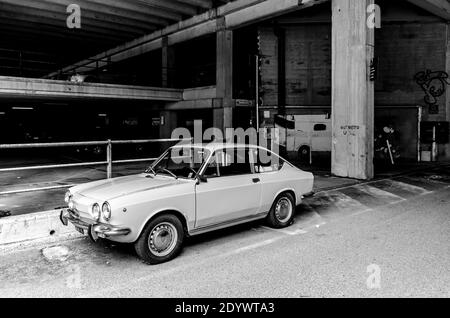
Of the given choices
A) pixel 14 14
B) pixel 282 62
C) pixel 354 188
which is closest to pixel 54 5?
pixel 14 14

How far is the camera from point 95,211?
4.79 metres

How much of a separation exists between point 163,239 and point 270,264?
1372mm

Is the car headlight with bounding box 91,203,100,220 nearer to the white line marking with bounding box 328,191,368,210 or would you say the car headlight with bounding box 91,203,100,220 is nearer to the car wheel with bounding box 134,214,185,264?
the car wheel with bounding box 134,214,185,264

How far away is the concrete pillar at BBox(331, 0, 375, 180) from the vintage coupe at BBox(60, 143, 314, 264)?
5690 mm

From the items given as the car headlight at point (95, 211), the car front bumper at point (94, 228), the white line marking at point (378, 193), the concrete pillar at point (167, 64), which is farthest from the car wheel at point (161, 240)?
the concrete pillar at point (167, 64)

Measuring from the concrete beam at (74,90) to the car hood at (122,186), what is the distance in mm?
12247

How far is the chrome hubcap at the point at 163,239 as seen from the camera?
4.87 meters

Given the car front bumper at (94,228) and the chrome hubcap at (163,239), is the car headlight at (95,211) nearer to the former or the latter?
the car front bumper at (94,228)

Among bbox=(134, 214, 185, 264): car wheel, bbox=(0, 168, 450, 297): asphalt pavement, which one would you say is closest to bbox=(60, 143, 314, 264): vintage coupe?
bbox=(134, 214, 185, 264): car wheel

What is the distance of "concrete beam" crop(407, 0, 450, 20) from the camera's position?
1530 cm

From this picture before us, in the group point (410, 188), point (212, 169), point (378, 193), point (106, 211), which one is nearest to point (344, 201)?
point (378, 193)

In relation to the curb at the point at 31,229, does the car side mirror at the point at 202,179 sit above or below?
above

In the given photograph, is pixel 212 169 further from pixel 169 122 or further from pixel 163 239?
pixel 169 122
